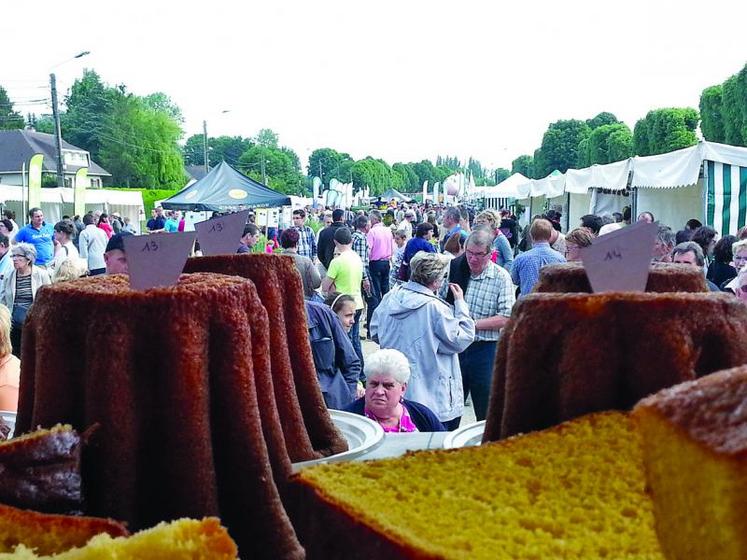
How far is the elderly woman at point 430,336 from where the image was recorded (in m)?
6.56

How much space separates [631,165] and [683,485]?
14753 millimetres

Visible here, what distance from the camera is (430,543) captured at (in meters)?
0.96

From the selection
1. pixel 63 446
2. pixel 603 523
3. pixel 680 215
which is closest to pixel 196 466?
pixel 63 446

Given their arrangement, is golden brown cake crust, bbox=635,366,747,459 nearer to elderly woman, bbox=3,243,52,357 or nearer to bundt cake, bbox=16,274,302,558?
bundt cake, bbox=16,274,302,558

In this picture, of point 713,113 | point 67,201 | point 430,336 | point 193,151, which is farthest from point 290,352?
point 193,151

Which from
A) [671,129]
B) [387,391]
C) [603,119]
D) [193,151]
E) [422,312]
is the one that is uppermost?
[193,151]

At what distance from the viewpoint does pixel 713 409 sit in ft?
2.10

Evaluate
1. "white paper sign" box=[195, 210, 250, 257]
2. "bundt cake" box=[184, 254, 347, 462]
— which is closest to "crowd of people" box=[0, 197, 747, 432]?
"white paper sign" box=[195, 210, 250, 257]

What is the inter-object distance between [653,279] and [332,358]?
14.0 feet

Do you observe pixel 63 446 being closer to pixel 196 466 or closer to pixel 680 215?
pixel 196 466

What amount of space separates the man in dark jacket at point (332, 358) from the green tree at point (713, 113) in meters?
27.9

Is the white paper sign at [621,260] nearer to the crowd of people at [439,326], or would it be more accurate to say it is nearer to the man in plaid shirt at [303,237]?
the crowd of people at [439,326]

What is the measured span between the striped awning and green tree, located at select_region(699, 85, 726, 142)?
20274 millimetres

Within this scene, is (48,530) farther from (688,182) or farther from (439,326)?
(688,182)
